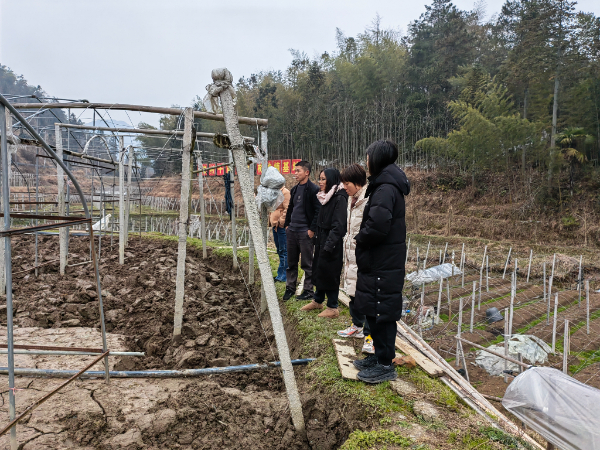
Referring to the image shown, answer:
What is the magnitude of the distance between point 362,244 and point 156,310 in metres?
3.09

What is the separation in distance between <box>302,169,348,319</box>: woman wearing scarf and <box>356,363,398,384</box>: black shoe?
4.01 ft

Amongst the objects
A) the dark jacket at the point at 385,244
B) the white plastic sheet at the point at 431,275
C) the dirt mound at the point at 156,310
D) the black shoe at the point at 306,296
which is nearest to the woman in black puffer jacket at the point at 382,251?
the dark jacket at the point at 385,244

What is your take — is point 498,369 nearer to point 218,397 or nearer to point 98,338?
point 218,397

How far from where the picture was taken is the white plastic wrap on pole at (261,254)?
2301mm

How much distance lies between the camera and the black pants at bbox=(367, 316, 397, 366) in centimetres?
248

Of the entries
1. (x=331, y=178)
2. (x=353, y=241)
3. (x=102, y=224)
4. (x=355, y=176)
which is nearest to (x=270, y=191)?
(x=331, y=178)

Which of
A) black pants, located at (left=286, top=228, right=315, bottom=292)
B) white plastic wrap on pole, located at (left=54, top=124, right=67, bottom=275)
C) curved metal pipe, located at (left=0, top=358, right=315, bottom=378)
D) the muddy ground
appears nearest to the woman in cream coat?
the muddy ground

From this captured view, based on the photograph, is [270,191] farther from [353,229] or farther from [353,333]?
[353,333]

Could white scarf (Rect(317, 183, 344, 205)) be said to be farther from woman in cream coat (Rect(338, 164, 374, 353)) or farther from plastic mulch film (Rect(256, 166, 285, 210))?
plastic mulch film (Rect(256, 166, 285, 210))

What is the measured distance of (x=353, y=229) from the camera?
3229 millimetres

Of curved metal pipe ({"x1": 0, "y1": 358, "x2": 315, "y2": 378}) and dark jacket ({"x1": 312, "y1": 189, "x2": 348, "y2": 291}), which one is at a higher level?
dark jacket ({"x1": 312, "y1": 189, "x2": 348, "y2": 291})

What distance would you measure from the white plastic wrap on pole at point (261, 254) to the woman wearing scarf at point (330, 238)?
1.32m

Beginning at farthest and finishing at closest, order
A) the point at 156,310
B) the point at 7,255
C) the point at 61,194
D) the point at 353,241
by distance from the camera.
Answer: the point at 61,194 < the point at 156,310 < the point at 353,241 < the point at 7,255

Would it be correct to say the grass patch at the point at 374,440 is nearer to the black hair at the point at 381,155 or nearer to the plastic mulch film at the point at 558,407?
the plastic mulch film at the point at 558,407
